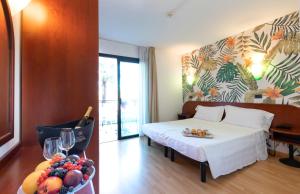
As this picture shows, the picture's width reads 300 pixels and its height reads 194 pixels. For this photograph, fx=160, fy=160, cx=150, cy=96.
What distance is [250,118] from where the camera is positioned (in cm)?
318

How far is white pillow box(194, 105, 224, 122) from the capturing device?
12.6ft

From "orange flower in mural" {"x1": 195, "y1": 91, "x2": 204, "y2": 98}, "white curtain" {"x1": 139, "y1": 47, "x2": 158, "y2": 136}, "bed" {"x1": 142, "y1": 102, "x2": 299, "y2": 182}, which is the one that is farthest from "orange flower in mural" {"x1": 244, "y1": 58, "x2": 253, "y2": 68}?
"white curtain" {"x1": 139, "y1": 47, "x2": 158, "y2": 136}

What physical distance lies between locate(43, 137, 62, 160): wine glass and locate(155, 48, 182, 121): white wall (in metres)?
4.20

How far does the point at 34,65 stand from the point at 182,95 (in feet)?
15.9

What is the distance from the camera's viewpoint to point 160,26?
329cm

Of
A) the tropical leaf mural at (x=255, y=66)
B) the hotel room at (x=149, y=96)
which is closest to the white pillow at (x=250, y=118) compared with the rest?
the hotel room at (x=149, y=96)

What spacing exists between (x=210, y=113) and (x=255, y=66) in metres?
1.42

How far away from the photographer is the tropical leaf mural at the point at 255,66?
9.58ft

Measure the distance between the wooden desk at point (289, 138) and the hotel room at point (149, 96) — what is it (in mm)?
28

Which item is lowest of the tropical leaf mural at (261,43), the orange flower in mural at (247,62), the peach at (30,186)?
the peach at (30,186)

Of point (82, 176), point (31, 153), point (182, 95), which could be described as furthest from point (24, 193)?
point (182, 95)

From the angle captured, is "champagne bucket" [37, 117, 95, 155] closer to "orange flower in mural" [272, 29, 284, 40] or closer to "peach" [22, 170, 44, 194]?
"peach" [22, 170, 44, 194]

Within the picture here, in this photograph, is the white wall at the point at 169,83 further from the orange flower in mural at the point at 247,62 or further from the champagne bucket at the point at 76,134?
the champagne bucket at the point at 76,134

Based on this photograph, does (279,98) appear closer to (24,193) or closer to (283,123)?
(283,123)
